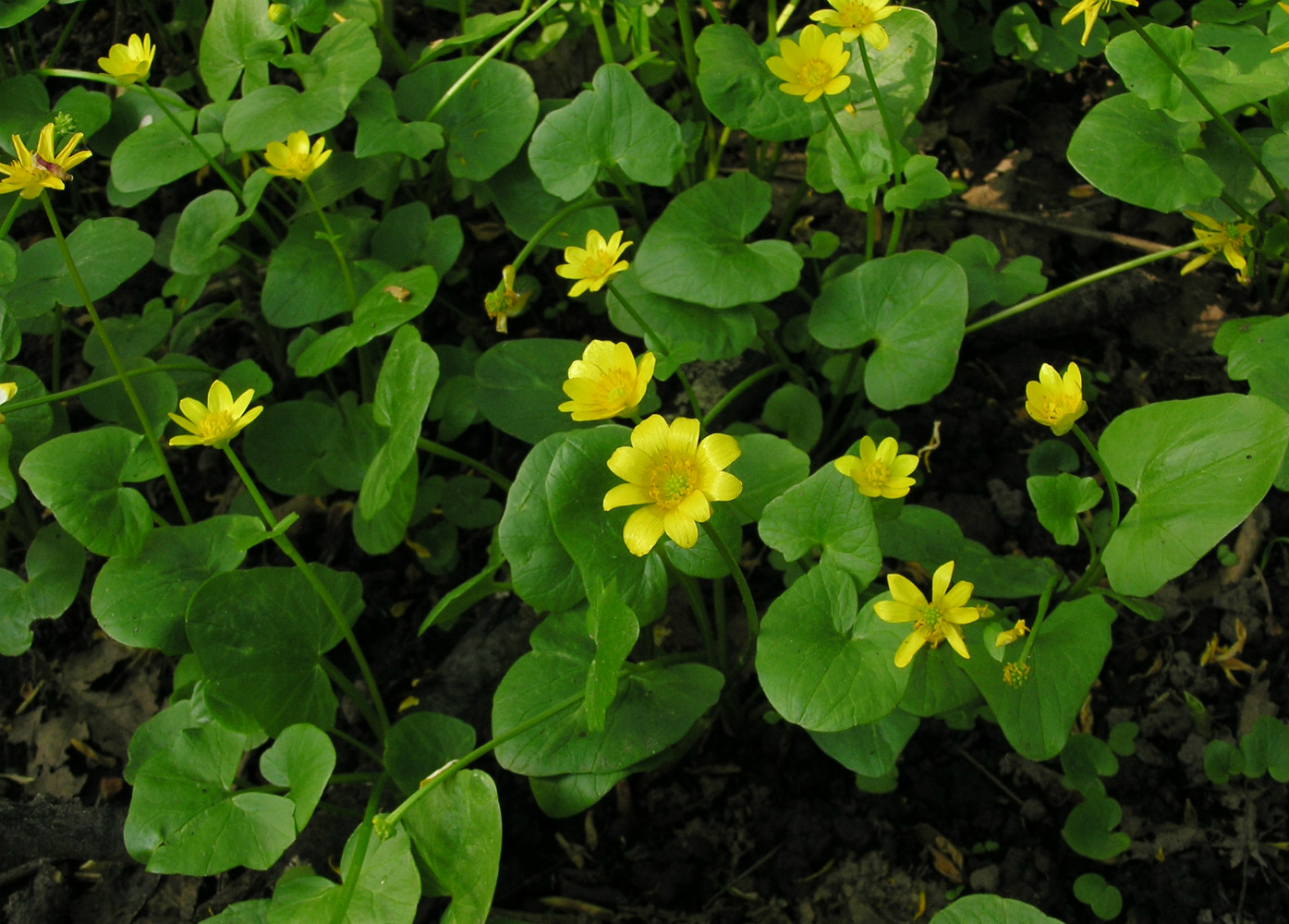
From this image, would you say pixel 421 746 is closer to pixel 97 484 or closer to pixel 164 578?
pixel 164 578

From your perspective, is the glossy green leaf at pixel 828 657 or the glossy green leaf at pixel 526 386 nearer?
the glossy green leaf at pixel 828 657

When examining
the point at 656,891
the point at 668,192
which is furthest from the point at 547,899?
the point at 668,192

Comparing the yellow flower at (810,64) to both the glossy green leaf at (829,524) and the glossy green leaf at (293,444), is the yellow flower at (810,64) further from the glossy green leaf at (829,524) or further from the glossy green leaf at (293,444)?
the glossy green leaf at (293,444)

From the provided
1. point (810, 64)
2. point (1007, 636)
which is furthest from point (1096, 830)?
point (810, 64)

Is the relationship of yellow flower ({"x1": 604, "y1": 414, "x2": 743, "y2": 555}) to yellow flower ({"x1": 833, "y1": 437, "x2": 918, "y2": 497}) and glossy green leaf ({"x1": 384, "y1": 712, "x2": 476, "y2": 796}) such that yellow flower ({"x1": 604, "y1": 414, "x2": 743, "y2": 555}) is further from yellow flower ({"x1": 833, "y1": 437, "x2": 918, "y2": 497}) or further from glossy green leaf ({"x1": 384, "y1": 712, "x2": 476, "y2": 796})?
glossy green leaf ({"x1": 384, "y1": 712, "x2": 476, "y2": 796})

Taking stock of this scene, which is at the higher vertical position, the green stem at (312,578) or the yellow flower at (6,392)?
the yellow flower at (6,392)

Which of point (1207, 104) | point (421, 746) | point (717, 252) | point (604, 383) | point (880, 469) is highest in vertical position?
point (1207, 104)

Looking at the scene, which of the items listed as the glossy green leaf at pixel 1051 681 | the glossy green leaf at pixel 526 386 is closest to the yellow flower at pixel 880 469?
the glossy green leaf at pixel 1051 681
